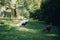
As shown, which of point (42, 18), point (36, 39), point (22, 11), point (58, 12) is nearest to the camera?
point (36, 39)

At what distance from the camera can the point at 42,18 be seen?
28.0 metres

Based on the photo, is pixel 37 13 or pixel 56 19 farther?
pixel 37 13

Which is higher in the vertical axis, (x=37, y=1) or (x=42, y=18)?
(x=37, y=1)

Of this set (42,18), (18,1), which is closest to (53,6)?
(42,18)

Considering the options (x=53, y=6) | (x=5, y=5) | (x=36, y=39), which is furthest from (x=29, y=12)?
(x=36, y=39)

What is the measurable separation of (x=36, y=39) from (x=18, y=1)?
75.8 feet

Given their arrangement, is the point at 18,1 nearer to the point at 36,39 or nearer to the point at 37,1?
the point at 37,1

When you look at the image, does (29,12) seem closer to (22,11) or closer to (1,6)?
(22,11)

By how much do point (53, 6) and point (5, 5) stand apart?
47.1ft

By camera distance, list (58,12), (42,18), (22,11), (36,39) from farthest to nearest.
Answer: (22,11), (42,18), (58,12), (36,39)

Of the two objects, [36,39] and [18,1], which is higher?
[18,1]

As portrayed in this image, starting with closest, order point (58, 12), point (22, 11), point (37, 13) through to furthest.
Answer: point (58, 12) → point (37, 13) → point (22, 11)

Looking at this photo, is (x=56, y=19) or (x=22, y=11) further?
(x=22, y=11)

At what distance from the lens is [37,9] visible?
32219 mm
